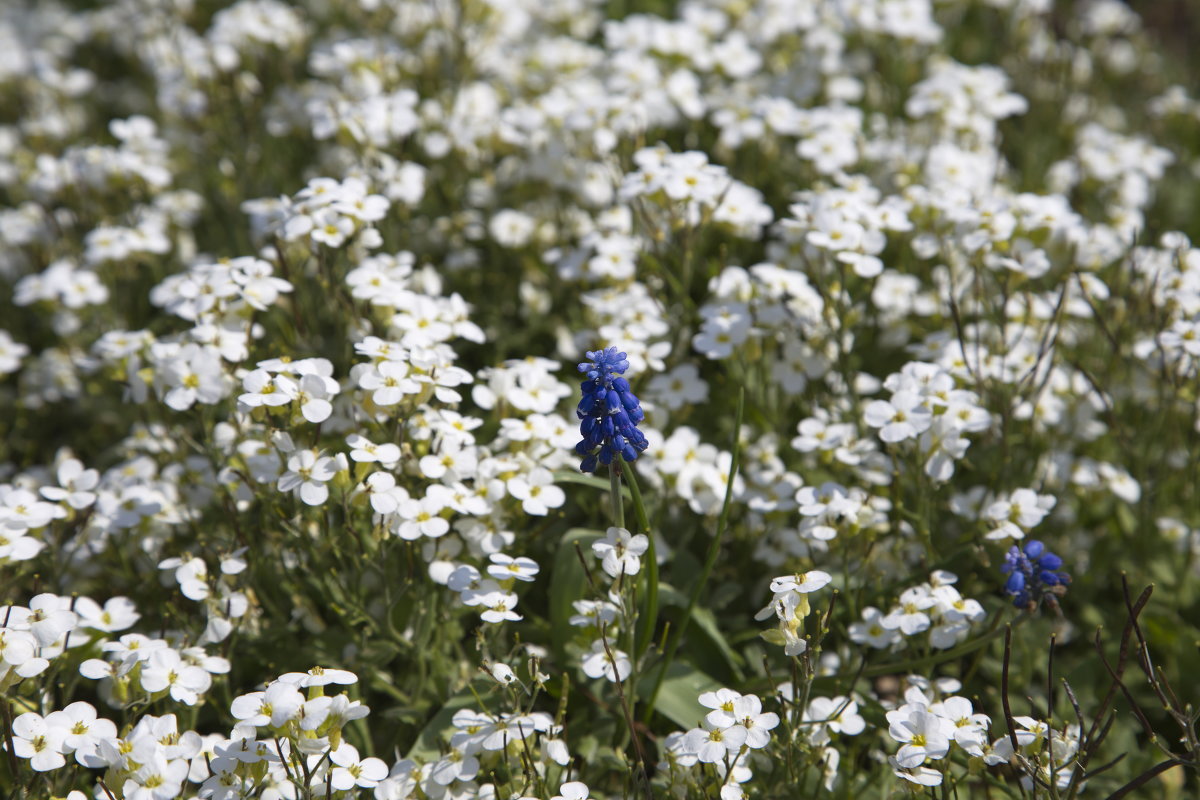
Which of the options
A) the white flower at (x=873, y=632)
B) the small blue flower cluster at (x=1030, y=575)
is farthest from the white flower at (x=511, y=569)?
the small blue flower cluster at (x=1030, y=575)

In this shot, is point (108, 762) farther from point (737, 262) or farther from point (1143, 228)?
point (1143, 228)

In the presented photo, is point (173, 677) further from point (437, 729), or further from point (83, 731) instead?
point (437, 729)

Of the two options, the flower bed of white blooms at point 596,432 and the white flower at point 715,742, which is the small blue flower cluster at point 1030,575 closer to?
the flower bed of white blooms at point 596,432

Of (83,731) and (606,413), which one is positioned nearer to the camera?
(606,413)

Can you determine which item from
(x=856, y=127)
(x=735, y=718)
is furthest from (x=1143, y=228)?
(x=735, y=718)

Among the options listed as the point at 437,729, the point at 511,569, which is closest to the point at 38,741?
the point at 437,729

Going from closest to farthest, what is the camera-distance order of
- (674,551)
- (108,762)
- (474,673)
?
(108,762), (474,673), (674,551)
